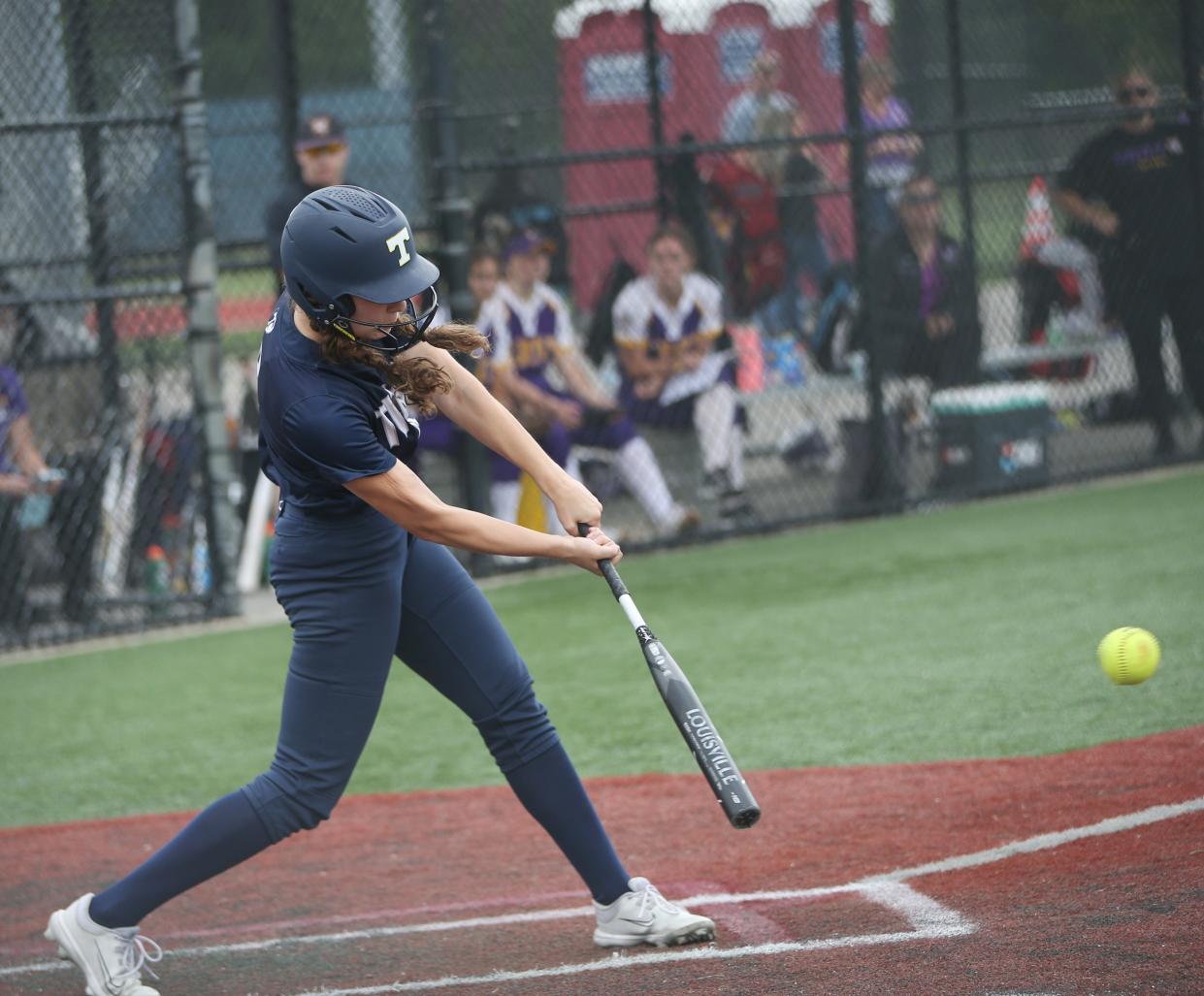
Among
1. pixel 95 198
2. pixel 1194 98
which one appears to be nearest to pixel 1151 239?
pixel 1194 98

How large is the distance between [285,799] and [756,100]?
8.07 meters

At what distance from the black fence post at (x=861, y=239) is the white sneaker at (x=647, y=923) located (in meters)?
6.01

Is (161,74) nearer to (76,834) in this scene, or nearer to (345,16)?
(76,834)

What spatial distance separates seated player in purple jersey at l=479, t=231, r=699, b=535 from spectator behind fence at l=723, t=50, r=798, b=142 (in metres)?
2.35

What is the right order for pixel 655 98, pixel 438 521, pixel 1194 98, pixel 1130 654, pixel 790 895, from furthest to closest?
pixel 655 98 < pixel 1194 98 < pixel 1130 654 < pixel 790 895 < pixel 438 521

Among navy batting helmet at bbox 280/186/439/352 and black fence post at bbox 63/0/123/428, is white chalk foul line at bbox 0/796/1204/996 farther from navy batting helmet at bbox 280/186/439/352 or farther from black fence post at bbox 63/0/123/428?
black fence post at bbox 63/0/123/428

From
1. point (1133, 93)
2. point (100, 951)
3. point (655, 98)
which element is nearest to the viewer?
point (100, 951)

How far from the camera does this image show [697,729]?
11.9 feet

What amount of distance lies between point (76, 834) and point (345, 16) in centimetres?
994

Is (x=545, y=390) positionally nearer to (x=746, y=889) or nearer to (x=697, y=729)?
(x=746, y=889)

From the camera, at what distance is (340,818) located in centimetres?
518

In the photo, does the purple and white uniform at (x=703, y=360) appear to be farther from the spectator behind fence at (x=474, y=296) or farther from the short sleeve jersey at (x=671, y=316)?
the spectator behind fence at (x=474, y=296)

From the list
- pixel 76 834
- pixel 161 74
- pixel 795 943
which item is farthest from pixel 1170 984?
pixel 161 74

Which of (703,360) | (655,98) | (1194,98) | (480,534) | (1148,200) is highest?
(655,98)
